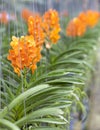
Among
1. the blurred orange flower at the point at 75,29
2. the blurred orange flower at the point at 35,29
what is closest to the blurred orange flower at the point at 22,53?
the blurred orange flower at the point at 35,29

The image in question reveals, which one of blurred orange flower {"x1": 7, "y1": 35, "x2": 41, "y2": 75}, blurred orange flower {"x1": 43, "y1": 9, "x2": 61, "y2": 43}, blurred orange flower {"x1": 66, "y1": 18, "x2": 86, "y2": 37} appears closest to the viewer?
blurred orange flower {"x1": 7, "y1": 35, "x2": 41, "y2": 75}

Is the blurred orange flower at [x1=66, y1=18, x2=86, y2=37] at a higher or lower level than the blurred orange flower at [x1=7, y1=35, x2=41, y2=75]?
higher

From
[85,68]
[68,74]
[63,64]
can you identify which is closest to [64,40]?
[85,68]

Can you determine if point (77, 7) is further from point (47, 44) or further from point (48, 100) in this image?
point (48, 100)

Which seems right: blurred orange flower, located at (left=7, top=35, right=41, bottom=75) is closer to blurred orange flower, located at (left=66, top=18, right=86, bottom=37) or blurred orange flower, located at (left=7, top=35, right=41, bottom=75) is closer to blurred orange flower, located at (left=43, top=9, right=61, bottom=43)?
blurred orange flower, located at (left=43, top=9, right=61, bottom=43)

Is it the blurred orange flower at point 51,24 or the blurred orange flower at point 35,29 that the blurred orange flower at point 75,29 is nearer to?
the blurred orange flower at point 51,24

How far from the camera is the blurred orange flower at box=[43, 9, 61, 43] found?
313cm

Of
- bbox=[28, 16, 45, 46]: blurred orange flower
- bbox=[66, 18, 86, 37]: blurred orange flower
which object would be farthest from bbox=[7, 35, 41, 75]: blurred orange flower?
bbox=[66, 18, 86, 37]: blurred orange flower

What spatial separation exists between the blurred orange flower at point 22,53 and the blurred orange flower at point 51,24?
0.88m

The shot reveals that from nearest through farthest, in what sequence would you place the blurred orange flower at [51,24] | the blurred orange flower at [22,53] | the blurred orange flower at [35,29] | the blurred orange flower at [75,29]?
the blurred orange flower at [22,53] → the blurred orange flower at [35,29] → the blurred orange flower at [51,24] → the blurred orange flower at [75,29]

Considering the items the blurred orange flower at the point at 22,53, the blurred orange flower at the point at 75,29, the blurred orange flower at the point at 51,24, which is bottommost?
the blurred orange flower at the point at 22,53

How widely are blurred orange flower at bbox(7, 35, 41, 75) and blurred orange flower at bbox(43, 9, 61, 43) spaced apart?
884 millimetres

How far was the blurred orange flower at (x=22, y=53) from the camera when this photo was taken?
2205mm

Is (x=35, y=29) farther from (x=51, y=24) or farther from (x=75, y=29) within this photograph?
(x=75, y=29)
